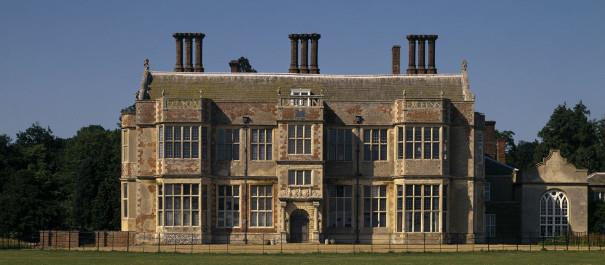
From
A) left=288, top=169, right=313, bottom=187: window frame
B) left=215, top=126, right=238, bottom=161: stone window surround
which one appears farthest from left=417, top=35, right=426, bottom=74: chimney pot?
left=215, top=126, right=238, bottom=161: stone window surround

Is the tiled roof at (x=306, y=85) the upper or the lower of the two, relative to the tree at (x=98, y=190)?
upper

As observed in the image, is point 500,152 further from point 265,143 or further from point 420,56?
point 265,143

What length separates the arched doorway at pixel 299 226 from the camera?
68.5 m

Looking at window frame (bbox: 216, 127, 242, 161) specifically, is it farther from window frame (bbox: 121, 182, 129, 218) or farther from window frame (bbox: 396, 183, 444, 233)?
window frame (bbox: 396, 183, 444, 233)

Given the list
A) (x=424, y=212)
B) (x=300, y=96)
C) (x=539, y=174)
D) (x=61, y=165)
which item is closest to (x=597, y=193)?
(x=539, y=174)

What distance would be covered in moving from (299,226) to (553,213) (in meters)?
14.8

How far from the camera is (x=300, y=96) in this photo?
67.2m

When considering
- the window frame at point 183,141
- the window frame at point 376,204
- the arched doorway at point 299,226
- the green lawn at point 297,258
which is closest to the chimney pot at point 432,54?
the window frame at point 376,204

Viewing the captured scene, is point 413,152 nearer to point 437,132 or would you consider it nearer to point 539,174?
point 437,132

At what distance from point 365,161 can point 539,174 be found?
1080cm

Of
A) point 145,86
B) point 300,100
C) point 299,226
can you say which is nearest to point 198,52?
point 145,86

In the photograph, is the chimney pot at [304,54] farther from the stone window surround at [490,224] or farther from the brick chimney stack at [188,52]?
the stone window surround at [490,224]

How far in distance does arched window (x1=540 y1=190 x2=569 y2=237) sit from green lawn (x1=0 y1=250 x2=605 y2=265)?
15.0 meters

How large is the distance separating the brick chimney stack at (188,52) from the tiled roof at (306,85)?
190cm
